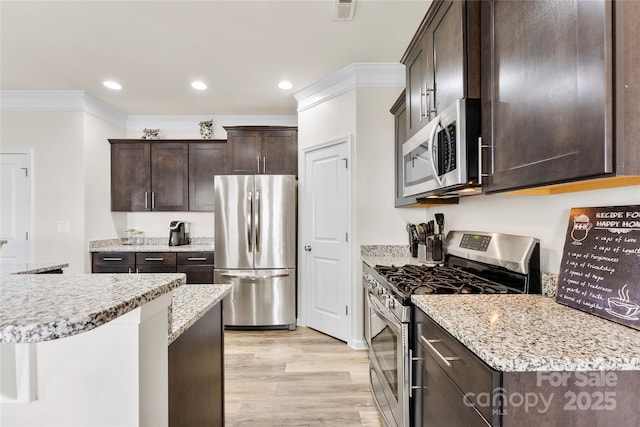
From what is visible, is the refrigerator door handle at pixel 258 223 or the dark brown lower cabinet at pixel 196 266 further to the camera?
the dark brown lower cabinet at pixel 196 266

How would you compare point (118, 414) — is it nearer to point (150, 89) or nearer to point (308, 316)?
point (308, 316)

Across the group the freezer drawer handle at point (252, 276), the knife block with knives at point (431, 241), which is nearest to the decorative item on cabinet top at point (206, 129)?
the freezer drawer handle at point (252, 276)

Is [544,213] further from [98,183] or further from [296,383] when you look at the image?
[98,183]

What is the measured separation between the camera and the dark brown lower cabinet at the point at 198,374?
42.4 inches

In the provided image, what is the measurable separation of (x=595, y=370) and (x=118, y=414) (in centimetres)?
108

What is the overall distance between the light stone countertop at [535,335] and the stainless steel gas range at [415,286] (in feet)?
0.72

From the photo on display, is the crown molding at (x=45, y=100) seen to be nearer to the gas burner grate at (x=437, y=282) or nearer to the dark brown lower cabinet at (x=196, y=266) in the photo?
the dark brown lower cabinet at (x=196, y=266)

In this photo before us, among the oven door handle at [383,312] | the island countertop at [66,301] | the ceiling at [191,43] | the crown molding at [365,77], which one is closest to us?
the island countertop at [66,301]

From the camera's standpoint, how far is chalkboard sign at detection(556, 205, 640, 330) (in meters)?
0.99

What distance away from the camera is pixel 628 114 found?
2.58ft


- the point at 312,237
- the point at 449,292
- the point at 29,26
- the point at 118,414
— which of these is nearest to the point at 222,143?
the point at 312,237

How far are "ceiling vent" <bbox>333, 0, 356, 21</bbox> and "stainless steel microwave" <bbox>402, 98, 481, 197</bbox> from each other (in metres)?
1.05

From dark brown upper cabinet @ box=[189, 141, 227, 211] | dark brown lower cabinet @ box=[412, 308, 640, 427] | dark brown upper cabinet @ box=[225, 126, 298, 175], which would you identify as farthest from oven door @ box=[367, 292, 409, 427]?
dark brown upper cabinet @ box=[189, 141, 227, 211]

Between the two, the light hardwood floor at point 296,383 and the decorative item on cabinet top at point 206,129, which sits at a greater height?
the decorative item on cabinet top at point 206,129
